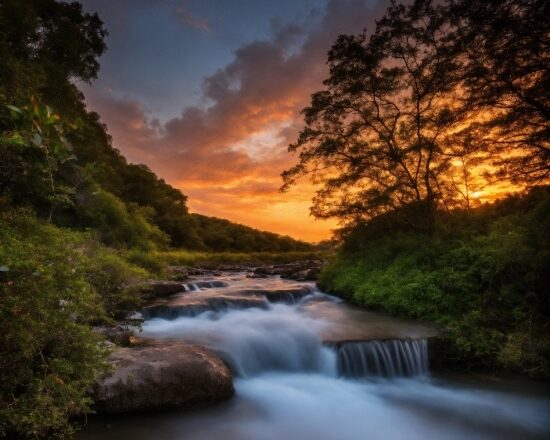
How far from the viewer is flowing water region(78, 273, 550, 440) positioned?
5.38 m

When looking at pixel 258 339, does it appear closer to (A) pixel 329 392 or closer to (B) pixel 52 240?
(A) pixel 329 392

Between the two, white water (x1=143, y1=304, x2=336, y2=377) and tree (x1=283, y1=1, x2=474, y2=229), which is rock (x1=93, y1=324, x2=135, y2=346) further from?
tree (x1=283, y1=1, x2=474, y2=229)

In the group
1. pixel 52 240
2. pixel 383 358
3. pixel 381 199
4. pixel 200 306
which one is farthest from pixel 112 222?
pixel 383 358

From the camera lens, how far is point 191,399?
5.54 metres

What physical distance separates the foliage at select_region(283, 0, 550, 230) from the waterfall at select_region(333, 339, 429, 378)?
548cm

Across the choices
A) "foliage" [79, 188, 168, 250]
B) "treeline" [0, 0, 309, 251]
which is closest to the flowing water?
"treeline" [0, 0, 309, 251]

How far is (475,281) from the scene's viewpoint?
32.0 ft

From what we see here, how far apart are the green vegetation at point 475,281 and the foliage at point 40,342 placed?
7468mm

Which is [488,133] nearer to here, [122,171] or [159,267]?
[159,267]

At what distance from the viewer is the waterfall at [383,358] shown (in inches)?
305

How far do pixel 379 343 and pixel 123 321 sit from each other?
6.16 meters

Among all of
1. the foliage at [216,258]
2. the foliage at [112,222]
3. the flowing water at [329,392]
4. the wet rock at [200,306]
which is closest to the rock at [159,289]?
the wet rock at [200,306]

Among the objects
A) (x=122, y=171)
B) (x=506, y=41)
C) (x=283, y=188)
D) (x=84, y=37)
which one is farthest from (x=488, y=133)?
(x=122, y=171)

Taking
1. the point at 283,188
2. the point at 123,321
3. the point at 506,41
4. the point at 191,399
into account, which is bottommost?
the point at 191,399
